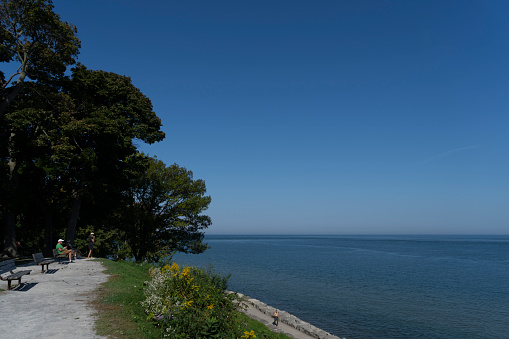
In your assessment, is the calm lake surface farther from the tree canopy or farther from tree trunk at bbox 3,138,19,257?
tree trunk at bbox 3,138,19,257

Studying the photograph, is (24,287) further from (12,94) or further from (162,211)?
(162,211)

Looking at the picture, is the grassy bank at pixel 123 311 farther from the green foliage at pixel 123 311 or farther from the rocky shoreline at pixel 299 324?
the rocky shoreline at pixel 299 324

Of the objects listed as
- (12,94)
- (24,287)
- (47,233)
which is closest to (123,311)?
(24,287)

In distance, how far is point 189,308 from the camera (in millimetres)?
8789

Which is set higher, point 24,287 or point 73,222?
point 73,222

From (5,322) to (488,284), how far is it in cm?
5947

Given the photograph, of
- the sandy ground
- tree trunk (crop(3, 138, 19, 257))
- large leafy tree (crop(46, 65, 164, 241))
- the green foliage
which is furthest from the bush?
tree trunk (crop(3, 138, 19, 257))

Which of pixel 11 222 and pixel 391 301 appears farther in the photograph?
pixel 391 301

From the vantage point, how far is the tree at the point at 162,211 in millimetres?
32125

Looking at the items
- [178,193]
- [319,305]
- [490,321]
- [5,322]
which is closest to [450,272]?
[490,321]

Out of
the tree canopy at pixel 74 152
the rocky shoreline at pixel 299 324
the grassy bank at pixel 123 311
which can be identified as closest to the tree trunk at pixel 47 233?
the tree canopy at pixel 74 152

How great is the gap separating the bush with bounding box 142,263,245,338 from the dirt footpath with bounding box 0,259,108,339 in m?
1.82

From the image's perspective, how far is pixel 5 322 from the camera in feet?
26.6

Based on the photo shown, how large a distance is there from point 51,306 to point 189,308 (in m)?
4.83
